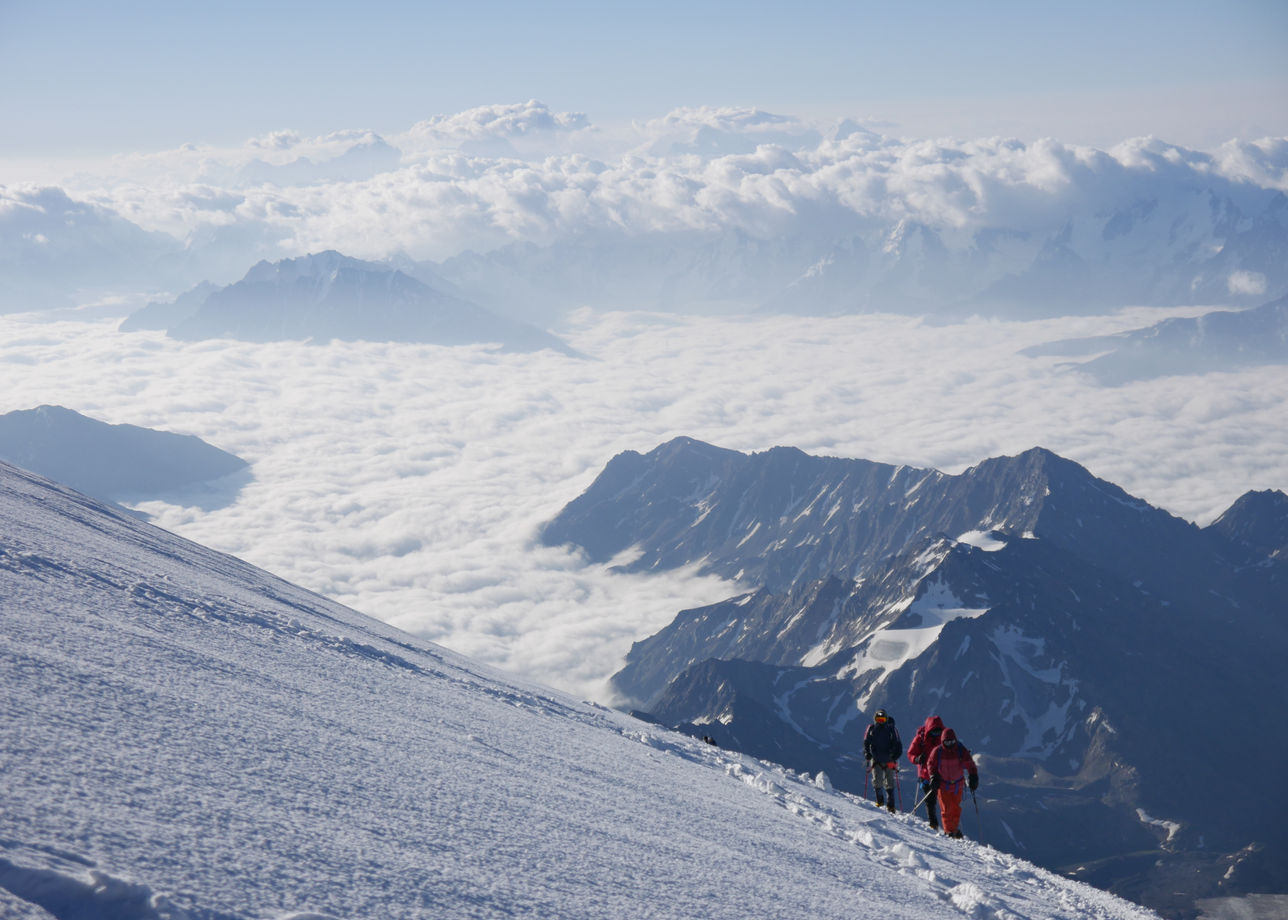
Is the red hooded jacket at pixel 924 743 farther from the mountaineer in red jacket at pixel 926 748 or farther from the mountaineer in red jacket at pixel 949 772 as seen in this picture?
the mountaineer in red jacket at pixel 949 772

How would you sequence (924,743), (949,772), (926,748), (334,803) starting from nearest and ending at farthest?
(334,803) < (949,772) < (924,743) < (926,748)

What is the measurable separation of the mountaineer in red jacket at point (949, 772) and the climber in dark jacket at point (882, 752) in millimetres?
2945

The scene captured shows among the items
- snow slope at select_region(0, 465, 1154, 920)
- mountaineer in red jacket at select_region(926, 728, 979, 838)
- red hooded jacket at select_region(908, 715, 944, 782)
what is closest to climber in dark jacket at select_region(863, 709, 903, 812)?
red hooded jacket at select_region(908, 715, 944, 782)

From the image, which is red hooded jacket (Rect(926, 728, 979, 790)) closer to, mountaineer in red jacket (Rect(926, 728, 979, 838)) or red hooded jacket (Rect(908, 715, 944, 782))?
mountaineer in red jacket (Rect(926, 728, 979, 838))

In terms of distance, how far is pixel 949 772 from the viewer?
1029 inches

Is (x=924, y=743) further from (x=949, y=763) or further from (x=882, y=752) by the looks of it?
(x=949, y=763)

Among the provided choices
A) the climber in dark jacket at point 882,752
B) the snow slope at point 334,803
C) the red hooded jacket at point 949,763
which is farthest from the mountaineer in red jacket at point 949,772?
the climber in dark jacket at point 882,752

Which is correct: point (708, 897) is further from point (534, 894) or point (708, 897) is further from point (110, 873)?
point (110, 873)

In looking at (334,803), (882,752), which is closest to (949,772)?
(882,752)

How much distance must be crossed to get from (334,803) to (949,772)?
19.8 meters

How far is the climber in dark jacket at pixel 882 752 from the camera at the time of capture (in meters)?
29.6

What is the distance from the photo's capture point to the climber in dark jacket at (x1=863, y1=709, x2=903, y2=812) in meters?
29.6

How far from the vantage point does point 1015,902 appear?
17.1m

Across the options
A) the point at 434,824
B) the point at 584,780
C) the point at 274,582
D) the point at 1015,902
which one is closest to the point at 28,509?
the point at 274,582
